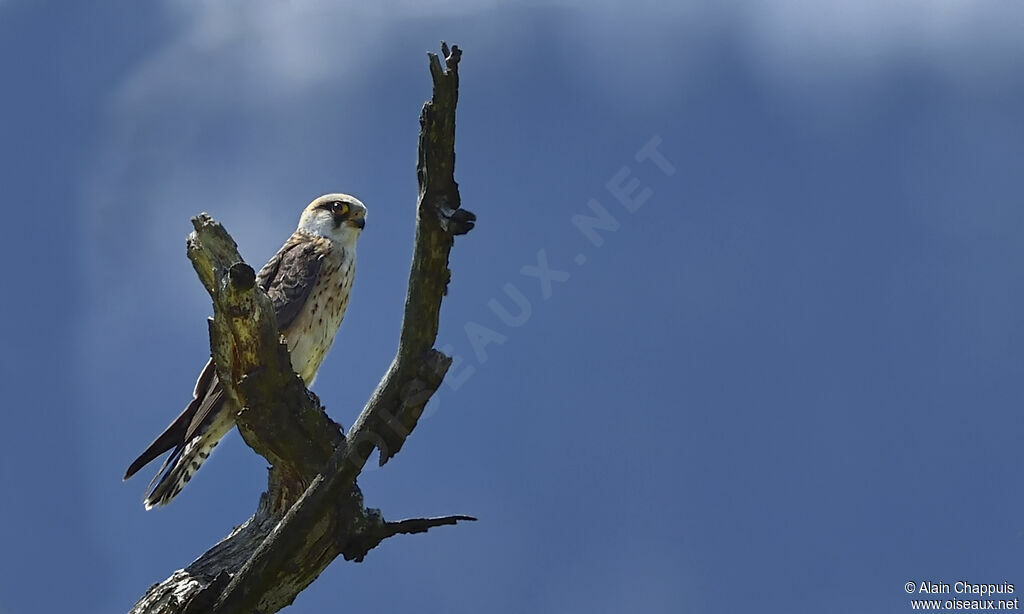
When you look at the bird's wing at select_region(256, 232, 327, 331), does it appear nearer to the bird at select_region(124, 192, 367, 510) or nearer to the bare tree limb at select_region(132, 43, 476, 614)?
the bird at select_region(124, 192, 367, 510)

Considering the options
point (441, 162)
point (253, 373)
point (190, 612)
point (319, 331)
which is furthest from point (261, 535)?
point (441, 162)

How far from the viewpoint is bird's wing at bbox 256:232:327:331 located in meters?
6.39

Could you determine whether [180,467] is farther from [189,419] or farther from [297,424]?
[297,424]

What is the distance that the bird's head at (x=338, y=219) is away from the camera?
698cm

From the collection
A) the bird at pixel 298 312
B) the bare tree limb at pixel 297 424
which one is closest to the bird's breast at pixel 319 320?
the bird at pixel 298 312

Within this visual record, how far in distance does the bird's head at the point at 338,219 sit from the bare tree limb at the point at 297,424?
2.28 m

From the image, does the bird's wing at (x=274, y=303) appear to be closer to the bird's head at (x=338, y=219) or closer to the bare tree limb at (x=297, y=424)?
the bird's head at (x=338, y=219)

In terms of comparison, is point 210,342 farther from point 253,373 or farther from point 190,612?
point 190,612

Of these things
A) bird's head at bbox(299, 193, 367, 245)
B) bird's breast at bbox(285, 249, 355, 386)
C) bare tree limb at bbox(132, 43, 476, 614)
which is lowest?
bare tree limb at bbox(132, 43, 476, 614)

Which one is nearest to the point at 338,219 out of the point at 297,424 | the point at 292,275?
the point at 292,275

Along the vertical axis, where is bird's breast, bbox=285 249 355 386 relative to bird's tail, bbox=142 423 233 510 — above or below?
above

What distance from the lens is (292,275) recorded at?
656 centimetres

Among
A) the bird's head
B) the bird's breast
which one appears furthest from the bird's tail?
the bird's head

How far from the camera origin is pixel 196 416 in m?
5.65
